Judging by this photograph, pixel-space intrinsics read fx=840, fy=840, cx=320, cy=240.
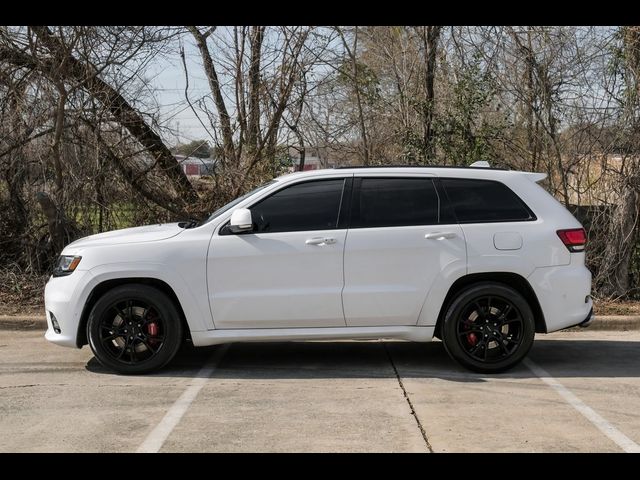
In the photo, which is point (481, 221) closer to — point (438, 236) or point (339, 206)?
point (438, 236)

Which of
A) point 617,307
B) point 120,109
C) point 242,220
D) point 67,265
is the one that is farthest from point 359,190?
point 120,109

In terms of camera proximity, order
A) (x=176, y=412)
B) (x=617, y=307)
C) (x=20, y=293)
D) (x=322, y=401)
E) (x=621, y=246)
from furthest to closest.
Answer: (x=621, y=246) < (x=20, y=293) < (x=617, y=307) < (x=322, y=401) < (x=176, y=412)

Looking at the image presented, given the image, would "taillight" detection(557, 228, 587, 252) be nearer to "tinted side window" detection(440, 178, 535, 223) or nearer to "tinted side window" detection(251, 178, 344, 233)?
"tinted side window" detection(440, 178, 535, 223)

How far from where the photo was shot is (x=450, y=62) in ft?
39.3

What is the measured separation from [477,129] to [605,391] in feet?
17.9

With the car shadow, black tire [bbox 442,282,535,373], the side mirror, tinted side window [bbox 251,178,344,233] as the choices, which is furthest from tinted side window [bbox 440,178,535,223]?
the side mirror

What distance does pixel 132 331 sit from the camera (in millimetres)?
7152

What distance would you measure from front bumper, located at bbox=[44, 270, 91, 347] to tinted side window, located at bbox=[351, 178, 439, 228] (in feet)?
7.80

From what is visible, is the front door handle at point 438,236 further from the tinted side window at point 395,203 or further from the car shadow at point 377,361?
the car shadow at point 377,361

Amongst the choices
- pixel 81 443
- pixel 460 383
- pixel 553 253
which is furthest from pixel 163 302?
pixel 553 253

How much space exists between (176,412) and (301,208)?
213 cm

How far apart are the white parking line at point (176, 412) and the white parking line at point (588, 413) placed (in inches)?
113

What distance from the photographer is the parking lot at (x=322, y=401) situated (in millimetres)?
5410

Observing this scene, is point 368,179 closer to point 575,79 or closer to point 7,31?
point 575,79
